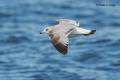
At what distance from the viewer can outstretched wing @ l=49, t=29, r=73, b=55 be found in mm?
9370

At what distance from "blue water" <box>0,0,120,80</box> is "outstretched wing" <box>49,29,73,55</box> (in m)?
4.26

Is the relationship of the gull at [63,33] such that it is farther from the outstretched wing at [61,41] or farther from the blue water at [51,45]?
the blue water at [51,45]

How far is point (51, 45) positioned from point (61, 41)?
751cm

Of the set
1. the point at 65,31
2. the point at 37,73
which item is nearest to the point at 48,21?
the point at 37,73

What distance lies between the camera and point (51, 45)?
17.0m

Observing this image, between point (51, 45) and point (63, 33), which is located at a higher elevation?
point (51, 45)

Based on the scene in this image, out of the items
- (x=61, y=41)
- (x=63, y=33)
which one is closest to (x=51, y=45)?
(x=63, y=33)

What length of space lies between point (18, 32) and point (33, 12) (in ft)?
8.48

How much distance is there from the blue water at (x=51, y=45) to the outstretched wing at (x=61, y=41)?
168 inches

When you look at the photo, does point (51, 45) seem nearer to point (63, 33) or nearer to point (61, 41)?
point (63, 33)

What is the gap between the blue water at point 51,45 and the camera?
14828 millimetres

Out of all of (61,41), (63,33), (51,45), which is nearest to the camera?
(61,41)

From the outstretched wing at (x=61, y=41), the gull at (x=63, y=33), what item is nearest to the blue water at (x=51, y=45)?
the gull at (x=63, y=33)

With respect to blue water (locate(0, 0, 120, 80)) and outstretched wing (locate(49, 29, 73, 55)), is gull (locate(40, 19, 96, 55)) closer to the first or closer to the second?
outstretched wing (locate(49, 29, 73, 55))
